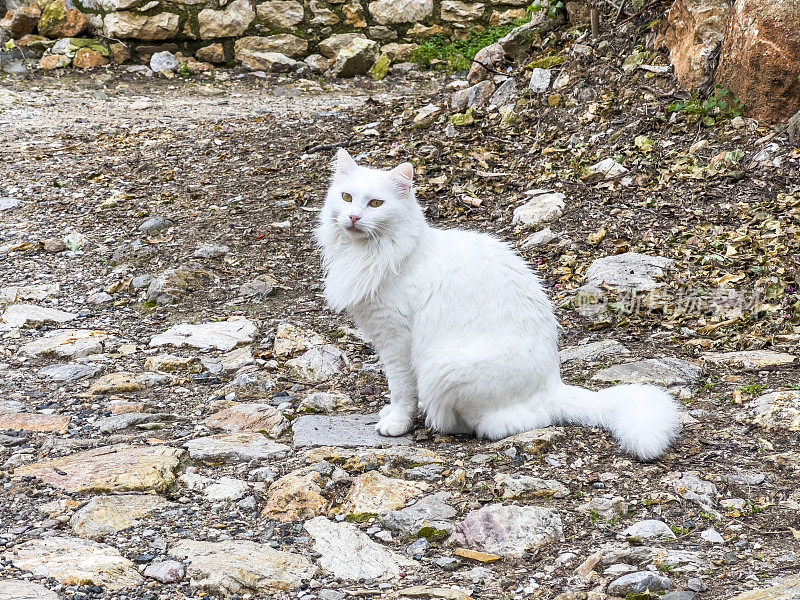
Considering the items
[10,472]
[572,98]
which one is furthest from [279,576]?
[572,98]

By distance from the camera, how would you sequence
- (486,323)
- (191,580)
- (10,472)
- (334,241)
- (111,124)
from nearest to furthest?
(191,580) < (10,472) < (486,323) < (334,241) < (111,124)

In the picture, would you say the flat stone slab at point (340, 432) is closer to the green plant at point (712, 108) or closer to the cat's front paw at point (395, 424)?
the cat's front paw at point (395, 424)

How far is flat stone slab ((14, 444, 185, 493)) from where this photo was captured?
2.92 m

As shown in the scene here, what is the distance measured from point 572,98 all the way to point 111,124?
15.5 ft

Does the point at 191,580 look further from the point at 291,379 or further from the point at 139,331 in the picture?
the point at 139,331

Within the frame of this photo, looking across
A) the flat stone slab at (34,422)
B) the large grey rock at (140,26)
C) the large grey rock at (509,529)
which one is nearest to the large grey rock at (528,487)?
the large grey rock at (509,529)

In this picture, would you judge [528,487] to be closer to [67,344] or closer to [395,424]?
[395,424]

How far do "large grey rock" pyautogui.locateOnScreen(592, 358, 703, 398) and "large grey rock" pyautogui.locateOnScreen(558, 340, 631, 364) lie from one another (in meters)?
0.19

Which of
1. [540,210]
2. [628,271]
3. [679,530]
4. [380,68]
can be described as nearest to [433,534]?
[679,530]

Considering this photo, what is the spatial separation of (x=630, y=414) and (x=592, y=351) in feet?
3.60

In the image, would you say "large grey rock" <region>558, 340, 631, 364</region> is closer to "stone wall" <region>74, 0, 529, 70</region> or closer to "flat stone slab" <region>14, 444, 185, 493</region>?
"flat stone slab" <region>14, 444, 185, 493</region>

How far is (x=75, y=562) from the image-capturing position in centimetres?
241

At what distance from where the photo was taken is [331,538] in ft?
8.61

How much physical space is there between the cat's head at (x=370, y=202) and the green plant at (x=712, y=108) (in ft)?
10.2
